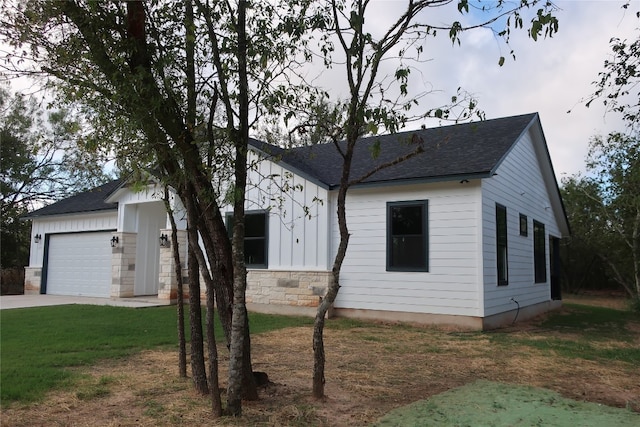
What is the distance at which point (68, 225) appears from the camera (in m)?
16.9

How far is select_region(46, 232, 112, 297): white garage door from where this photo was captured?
15.6m

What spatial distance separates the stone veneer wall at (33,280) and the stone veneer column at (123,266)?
4508 millimetres

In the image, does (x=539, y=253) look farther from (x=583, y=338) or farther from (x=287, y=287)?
(x=287, y=287)

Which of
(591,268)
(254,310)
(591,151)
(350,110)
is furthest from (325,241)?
(591,268)

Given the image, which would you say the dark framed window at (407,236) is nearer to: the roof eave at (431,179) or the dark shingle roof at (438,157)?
the roof eave at (431,179)

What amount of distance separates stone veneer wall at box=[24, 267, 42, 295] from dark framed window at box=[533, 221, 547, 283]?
16381mm

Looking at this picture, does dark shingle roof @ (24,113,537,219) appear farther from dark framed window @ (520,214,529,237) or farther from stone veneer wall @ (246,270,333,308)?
dark framed window @ (520,214,529,237)

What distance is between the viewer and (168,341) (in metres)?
7.88

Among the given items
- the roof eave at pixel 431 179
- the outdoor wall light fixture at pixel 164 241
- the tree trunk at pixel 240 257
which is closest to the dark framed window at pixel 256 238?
the outdoor wall light fixture at pixel 164 241

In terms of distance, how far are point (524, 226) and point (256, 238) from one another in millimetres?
7159

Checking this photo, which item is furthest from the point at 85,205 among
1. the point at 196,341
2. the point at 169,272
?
the point at 196,341

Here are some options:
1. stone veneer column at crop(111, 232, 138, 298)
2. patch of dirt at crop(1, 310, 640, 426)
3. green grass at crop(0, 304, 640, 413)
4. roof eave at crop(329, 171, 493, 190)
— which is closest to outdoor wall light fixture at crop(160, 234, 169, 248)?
stone veneer column at crop(111, 232, 138, 298)

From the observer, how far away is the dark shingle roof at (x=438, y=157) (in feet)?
33.1

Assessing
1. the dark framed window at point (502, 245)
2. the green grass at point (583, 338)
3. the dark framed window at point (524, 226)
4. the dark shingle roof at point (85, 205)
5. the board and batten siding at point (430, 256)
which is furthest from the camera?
the dark shingle roof at point (85, 205)
